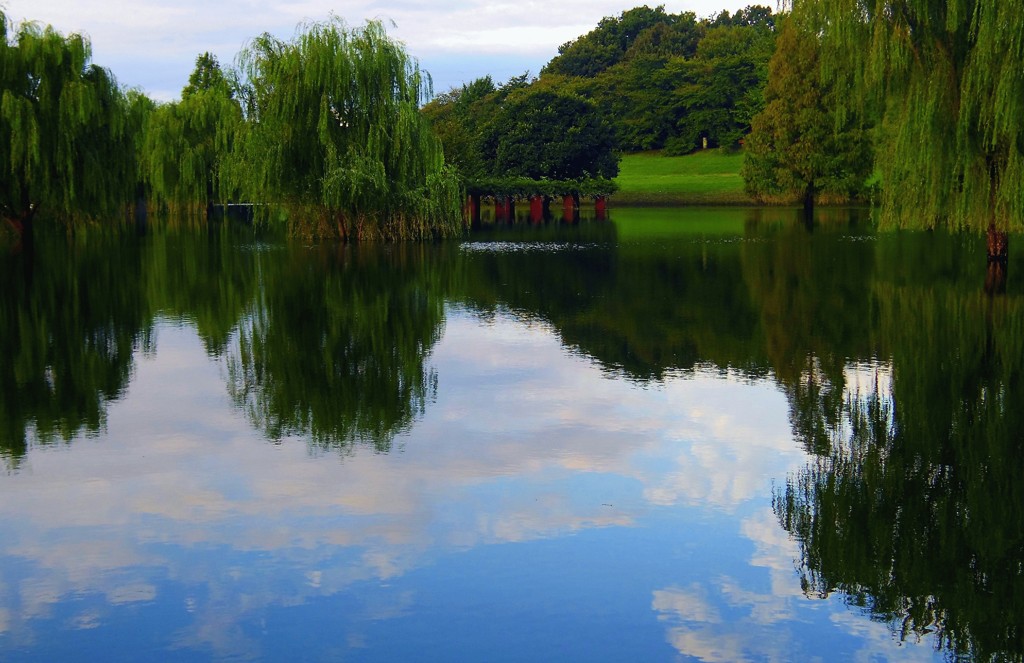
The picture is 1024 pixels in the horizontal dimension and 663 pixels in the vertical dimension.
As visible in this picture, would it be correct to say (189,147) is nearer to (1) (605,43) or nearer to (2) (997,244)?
(2) (997,244)

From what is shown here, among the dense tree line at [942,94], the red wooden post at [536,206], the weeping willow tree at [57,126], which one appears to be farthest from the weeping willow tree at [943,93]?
the red wooden post at [536,206]

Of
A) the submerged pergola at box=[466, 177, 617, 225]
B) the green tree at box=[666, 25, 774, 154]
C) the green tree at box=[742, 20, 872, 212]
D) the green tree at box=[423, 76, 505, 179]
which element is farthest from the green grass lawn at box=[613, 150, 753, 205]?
the green tree at box=[742, 20, 872, 212]

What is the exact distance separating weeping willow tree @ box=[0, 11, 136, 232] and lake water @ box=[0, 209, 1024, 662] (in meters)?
15.2

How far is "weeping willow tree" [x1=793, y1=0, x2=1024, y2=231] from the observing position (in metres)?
21.8

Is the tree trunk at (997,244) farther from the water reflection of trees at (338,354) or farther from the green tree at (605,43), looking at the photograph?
the green tree at (605,43)

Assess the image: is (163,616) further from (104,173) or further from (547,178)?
(547,178)

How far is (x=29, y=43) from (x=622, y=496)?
32454 mm

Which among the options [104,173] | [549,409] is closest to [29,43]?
[104,173]

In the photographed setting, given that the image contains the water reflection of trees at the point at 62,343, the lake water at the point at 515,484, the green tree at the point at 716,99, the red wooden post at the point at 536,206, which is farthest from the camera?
the green tree at the point at 716,99

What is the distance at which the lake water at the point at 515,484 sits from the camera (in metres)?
6.50

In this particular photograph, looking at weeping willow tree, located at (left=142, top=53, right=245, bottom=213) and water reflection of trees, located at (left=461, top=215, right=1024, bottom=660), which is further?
weeping willow tree, located at (left=142, top=53, right=245, bottom=213)

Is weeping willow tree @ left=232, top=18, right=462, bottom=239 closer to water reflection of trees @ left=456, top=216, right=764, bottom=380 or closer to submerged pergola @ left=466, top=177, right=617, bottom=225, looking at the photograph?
water reflection of trees @ left=456, top=216, right=764, bottom=380

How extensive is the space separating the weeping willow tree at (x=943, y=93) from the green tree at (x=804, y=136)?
38889 millimetres

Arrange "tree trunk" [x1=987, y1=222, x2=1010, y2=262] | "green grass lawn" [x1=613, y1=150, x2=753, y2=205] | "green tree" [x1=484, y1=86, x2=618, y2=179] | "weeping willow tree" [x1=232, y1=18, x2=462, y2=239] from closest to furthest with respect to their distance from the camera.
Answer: "tree trunk" [x1=987, y1=222, x2=1010, y2=262]
"weeping willow tree" [x1=232, y1=18, x2=462, y2=239]
"green tree" [x1=484, y1=86, x2=618, y2=179]
"green grass lawn" [x1=613, y1=150, x2=753, y2=205]
